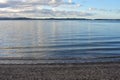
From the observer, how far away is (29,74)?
19609mm

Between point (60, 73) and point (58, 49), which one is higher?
point (60, 73)

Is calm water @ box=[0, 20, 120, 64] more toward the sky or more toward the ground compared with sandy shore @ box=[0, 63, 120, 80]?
more toward the ground

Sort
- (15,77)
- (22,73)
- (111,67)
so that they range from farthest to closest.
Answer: (111,67) < (22,73) < (15,77)

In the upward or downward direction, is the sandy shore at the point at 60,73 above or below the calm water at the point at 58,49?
above

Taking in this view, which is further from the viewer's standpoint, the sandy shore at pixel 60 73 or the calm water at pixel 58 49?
the calm water at pixel 58 49

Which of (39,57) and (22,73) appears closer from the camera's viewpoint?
(22,73)

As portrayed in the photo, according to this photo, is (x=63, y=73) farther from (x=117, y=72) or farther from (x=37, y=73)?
(x=117, y=72)

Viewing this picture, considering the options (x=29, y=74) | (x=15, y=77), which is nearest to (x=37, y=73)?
(x=29, y=74)

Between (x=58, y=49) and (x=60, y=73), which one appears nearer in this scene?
(x=60, y=73)

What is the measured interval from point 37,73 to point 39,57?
9371mm

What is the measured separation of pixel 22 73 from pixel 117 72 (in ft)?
21.0

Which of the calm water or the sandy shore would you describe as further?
the calm water

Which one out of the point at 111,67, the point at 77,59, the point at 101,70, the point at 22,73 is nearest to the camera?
the point at 22,73

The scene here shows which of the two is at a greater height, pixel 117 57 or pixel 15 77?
pixel 15 77
